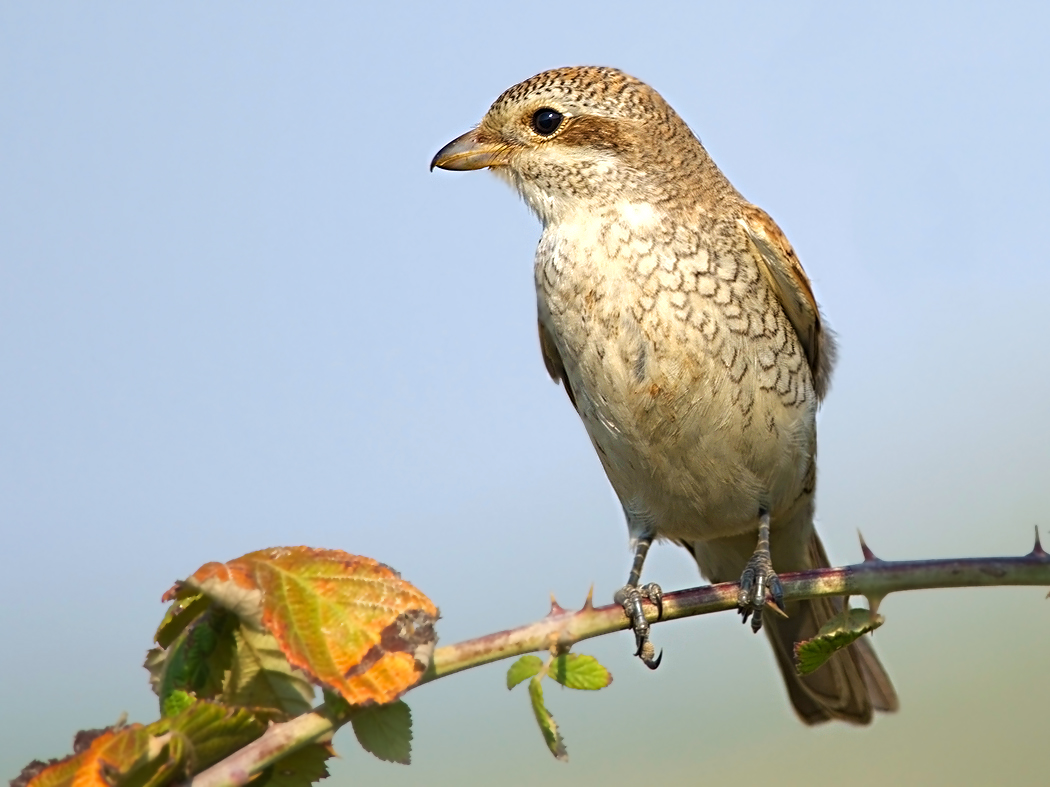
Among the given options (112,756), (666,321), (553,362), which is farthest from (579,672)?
(553,362)

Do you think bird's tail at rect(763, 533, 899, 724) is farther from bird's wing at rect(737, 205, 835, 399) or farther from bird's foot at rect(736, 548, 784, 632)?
bird's wing at rect(737, 205, 835, 399)

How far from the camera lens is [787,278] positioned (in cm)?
390

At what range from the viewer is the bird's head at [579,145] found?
3.73 metres

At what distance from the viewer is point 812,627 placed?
14.5 ft

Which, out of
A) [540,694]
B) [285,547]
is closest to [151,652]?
[285,547]

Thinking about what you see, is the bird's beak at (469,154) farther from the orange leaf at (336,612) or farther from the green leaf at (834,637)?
the orange leaf at (336,612)

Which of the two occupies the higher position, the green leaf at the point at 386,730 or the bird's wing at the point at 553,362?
the bird's wing at the point at 553,362

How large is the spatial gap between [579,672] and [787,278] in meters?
2.41

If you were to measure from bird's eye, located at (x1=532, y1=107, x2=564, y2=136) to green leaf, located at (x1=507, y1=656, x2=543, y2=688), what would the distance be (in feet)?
7.90

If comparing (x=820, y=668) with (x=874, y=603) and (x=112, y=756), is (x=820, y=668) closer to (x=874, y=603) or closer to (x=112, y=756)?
(x=874, y=603)

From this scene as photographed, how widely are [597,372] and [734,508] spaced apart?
0.79 metres

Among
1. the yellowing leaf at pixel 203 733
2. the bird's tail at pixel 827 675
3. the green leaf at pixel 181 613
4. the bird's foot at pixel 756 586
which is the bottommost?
the bird's tail at pixel 827 675

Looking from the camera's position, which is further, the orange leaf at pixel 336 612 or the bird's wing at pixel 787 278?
the bird's wing at pixel 787 278

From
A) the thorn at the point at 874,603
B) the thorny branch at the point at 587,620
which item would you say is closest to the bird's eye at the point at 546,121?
the thorny branch at the point at 587,620
